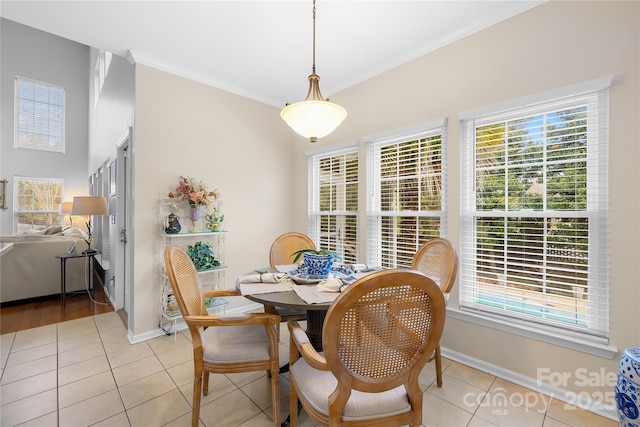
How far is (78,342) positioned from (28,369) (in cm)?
47

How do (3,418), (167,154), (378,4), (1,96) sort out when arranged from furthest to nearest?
(1,96), (167,154), (378,4), (3,418)

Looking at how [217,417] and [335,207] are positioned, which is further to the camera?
[335,207]

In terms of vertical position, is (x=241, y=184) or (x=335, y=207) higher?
(x=241, y=184)

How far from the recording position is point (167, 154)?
297cm

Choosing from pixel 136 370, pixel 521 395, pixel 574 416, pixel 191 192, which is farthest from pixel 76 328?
pixel 574 416

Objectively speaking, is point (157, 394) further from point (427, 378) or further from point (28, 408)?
point (427, 378)

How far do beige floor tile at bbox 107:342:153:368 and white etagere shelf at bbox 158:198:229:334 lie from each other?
0.29 meters

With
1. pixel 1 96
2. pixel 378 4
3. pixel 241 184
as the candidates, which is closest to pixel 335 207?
pixel 241 184

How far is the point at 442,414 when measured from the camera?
1.79 metres

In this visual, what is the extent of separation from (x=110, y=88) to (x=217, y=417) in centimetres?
475

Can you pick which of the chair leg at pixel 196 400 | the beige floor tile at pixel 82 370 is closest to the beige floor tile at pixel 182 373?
the beige floor tile at pixel 82 370

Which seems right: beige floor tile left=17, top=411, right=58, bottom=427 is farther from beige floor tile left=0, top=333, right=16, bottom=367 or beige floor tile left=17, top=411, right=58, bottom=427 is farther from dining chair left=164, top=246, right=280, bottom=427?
beige floor tile left=0, top=333, right=16, bottom=367

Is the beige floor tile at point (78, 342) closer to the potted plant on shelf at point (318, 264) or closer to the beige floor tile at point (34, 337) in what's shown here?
the beige floor tile at point (34, 337)

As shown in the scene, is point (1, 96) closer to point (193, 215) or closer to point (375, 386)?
point (193, 215)
